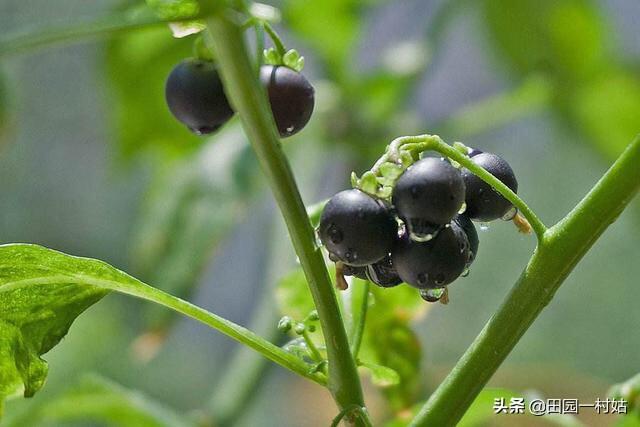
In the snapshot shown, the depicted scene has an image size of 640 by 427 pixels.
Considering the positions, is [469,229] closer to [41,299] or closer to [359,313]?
[359,313]

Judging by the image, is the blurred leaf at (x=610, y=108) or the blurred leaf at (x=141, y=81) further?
the blurred leaf at (x=610, y=108)

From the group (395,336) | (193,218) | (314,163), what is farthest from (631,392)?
(314,163)

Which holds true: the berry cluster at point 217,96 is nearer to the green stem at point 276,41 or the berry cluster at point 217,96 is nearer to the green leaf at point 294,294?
the green stem at point 276,41

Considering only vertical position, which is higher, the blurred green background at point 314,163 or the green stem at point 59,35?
the blurred green background at point 314,163

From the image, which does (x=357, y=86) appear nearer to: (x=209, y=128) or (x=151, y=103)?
(x=151, y=103)

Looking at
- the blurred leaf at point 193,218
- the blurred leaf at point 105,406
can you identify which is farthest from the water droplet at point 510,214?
the blurred leaf at point 193,218
